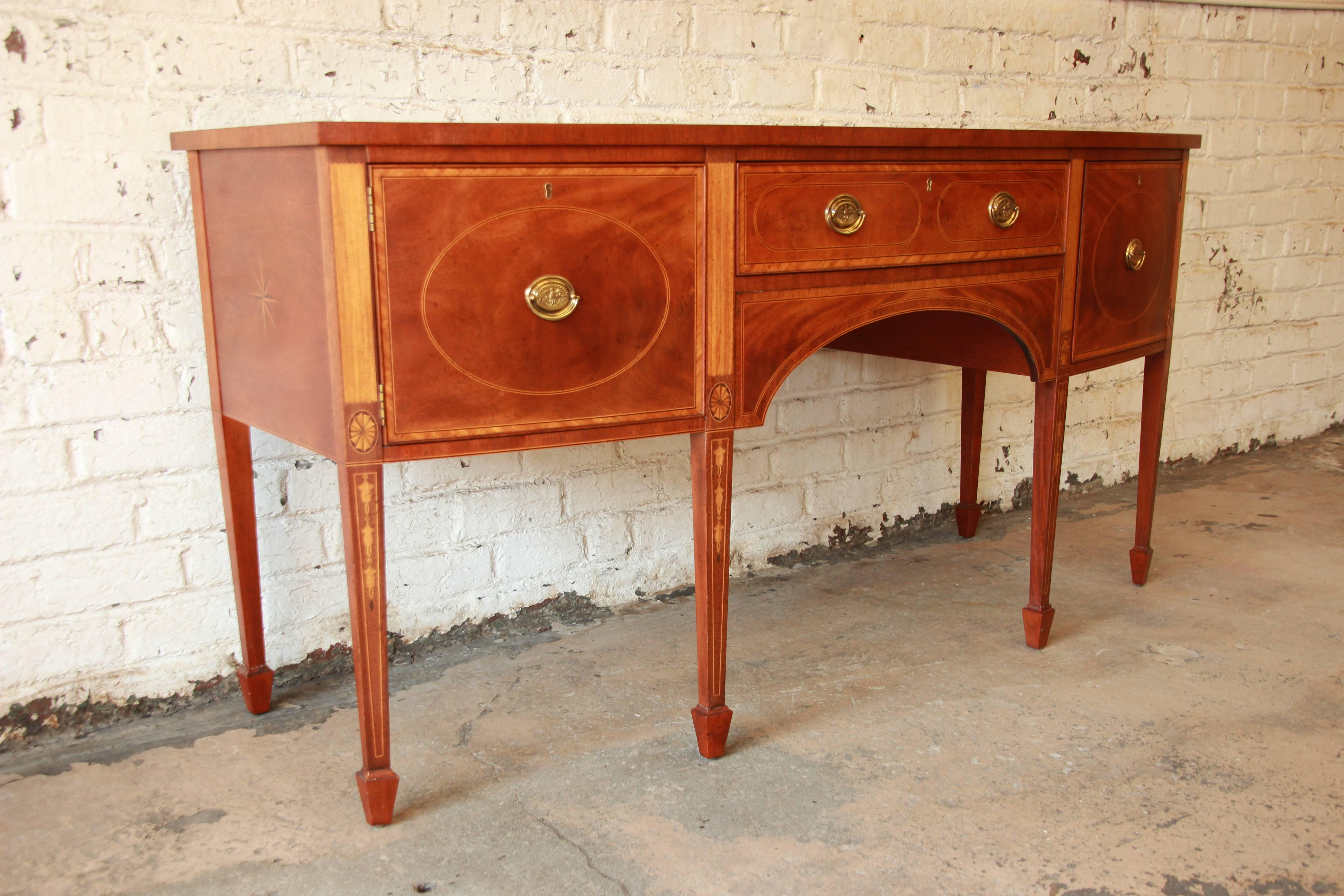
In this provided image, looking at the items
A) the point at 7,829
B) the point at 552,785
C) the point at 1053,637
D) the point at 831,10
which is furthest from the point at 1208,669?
the point at 7,829

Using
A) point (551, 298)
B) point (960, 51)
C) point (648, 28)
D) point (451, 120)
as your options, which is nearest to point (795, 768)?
point (551, 298)

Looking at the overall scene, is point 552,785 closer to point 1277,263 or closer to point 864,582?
point 864,582

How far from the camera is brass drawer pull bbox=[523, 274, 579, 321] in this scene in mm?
1302

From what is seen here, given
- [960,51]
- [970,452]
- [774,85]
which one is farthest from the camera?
[970,452]

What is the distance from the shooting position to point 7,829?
1392mm

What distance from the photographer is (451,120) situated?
1837 millimetres

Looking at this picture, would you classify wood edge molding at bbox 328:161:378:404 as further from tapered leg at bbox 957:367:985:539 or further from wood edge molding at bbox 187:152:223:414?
tapered leg at bbox 957:367:985:539

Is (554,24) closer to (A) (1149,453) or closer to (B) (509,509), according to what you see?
(B) (509,509)

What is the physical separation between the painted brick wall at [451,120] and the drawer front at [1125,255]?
1.83 feet

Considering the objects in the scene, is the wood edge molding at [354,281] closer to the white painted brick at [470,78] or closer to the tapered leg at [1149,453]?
the white painted brick at [470,78]

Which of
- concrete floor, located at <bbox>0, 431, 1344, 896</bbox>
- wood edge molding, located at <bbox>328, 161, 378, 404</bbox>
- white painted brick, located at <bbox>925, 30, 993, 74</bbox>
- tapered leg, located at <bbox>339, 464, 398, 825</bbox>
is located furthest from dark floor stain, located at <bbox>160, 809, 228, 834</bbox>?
white painted brick, located at <bbox>925, 30, 993, 74</bbox>

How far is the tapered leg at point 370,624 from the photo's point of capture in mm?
1281

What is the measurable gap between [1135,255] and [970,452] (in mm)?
711

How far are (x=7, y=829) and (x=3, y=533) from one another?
39cm
